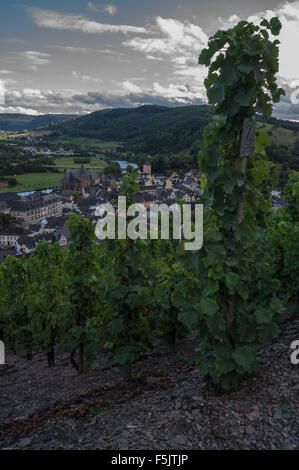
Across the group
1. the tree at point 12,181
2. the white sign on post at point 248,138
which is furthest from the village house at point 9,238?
the white sign on post at point 248,138

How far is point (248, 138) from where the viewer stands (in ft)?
19.1

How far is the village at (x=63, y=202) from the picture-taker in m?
78.5

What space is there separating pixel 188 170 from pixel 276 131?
46.6 m

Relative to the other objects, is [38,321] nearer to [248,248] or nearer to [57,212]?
[248,248]

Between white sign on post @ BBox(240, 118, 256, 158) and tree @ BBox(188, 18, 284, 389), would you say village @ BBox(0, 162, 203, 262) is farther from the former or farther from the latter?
white sign on post @ BBox(240, 118, 256, 158)

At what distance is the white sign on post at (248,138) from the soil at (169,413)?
15.6ft

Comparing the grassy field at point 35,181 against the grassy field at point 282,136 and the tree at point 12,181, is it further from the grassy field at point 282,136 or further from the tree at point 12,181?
the grassy field at point 282,136

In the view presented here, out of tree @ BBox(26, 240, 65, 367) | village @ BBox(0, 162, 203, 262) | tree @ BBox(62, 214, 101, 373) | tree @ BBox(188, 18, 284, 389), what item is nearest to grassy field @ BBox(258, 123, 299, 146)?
village @ BBox(0, 162, 203, 262)

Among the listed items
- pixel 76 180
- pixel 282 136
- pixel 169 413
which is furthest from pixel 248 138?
pixel 282 136

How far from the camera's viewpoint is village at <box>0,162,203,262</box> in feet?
258

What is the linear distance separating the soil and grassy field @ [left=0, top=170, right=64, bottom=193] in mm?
135999

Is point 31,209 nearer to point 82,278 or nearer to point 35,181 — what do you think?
point 35,181

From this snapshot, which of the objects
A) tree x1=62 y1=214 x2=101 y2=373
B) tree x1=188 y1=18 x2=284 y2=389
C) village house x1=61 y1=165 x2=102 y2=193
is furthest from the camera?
village house x1=61 y1=165 x2=102 y2=193
